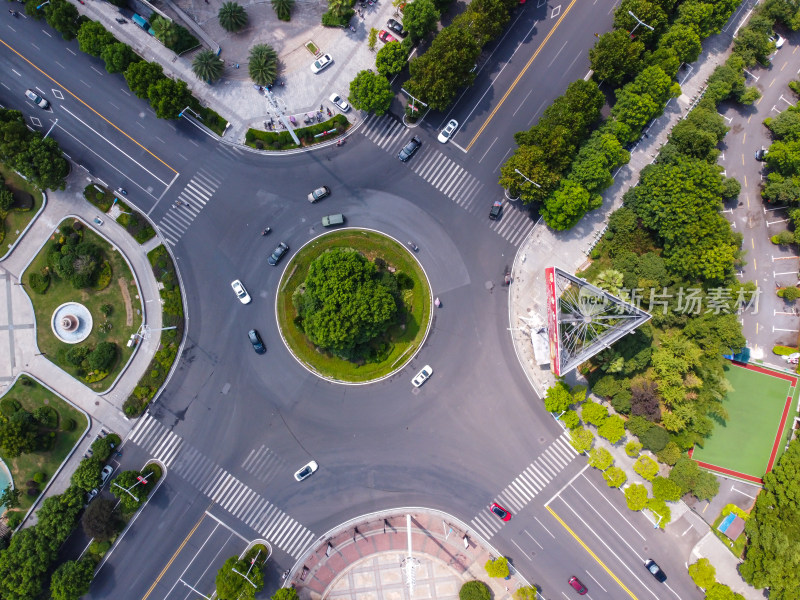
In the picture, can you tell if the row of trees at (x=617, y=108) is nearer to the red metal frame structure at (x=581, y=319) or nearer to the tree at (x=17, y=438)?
the red metal frame structure at (x=581, y=319)

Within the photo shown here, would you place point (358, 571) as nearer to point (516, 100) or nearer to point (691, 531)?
point (691, 531)

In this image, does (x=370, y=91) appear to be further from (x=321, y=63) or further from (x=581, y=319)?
(x=581, y=319)

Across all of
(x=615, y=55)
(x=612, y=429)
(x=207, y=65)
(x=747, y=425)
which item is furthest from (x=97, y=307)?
(x=747, y=425)

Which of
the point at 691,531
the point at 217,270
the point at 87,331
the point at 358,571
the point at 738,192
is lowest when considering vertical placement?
the point at 358,571

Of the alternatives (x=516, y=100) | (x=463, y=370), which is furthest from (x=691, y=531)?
(x=516, y=100)

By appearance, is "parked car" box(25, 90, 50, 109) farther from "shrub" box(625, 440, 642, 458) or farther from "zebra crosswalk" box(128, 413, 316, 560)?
"shrub" box(625, 440, 642, 458)

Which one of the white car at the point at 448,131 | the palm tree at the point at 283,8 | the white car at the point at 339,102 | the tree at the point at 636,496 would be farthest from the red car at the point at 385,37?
the tree at the point at 636,496
